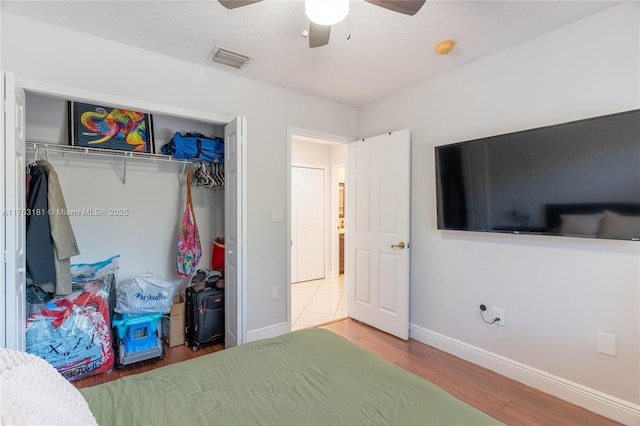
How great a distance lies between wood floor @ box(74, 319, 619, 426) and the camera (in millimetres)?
1892

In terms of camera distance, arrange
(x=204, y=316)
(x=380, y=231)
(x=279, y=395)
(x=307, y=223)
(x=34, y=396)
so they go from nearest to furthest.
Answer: (x=34, y=396), (x=279, y=395), (x=204, y=316), (x=380, y=231), (x=307, y=223)

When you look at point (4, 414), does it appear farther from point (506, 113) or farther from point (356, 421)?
point (506, 113)

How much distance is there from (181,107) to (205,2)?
927 millimetres

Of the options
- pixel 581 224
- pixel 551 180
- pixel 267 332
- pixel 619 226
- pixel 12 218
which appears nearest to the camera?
pixel 12 218

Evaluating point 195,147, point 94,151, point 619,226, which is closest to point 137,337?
point 94,151

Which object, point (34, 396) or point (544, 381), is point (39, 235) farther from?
point (544, 381)

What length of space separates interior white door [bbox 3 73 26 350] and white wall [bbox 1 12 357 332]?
0.45 metres

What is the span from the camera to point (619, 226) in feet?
5.84

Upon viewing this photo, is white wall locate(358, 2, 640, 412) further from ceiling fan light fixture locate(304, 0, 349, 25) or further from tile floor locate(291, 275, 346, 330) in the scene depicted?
ceiling fan light fixture locate(304, 0, 349, 25)

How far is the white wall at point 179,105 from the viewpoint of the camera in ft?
6.78

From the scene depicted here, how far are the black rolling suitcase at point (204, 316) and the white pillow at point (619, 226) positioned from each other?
2862mm

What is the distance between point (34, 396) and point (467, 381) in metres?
2.50

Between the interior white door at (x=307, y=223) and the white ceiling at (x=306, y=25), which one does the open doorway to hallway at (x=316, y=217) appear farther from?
the white ceiling at (x=306, y=25)

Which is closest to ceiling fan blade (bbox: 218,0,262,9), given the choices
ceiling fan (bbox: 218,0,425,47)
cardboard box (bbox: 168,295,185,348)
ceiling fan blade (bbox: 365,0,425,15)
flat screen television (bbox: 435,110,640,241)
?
ceiling fan (bbox: 218,0,425,47)
